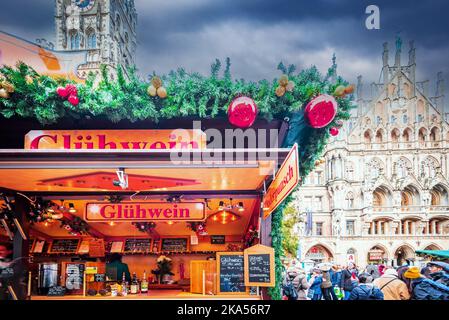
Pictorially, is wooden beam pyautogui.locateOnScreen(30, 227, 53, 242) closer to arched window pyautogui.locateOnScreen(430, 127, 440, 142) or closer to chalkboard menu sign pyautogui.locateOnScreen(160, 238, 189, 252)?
chalkboard menu sign pyautogui.locateOnScreen(160, 238, 189, 252)

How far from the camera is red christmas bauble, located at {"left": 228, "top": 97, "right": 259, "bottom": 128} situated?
504 centimetres

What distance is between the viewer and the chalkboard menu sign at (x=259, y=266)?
6.46m

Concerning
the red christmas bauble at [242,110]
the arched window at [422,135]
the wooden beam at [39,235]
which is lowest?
the wooden beam at [39,235]

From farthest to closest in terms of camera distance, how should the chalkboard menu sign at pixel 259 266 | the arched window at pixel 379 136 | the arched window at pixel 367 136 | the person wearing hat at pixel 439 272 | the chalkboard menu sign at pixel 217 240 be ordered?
the arched window at pixel 367 136 → the arched window at pixel 379 136 → the chalkboard menu sign at pixel 217 240 → the person wearing hat at pixel 439 272 → the chalkboard menu sign at pixel 259 266

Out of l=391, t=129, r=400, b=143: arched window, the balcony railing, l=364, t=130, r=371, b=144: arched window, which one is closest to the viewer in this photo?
the balcony railing

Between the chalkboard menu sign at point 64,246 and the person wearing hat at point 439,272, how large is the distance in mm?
7578

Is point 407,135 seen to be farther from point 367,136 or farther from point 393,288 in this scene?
point 393,288

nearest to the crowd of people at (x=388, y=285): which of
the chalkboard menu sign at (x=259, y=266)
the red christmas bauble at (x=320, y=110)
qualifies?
the chalkboard menu sign at (x=259, y=266)

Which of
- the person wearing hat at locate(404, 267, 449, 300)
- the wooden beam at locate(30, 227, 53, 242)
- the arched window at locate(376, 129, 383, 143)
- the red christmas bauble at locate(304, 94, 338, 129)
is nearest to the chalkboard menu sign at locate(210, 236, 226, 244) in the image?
the wooden beam at locate(30, 227, 53, 242)

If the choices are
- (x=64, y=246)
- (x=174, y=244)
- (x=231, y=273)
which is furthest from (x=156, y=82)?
(x=64, y=246)

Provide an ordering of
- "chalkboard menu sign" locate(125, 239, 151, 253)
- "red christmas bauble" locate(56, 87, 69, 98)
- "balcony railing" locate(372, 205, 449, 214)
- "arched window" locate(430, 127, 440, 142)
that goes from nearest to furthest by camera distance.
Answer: "red christmas bauble" locate(56, 87, 69, 98) < "chalkboard menu sign" locate(125, 239, 151, 253) < "arched window" locate(430, 127, 440, 142) < "balcony railing" locate(372, 205, 449, 214)

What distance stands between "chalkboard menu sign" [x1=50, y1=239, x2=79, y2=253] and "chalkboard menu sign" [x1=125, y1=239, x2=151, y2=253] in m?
1.19

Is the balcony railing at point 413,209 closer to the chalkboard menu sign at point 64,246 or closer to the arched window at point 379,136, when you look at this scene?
the arched window at point 379,136

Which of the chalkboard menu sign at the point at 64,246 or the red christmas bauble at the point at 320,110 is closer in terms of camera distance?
the red christmas bauble at the point at 320,110
